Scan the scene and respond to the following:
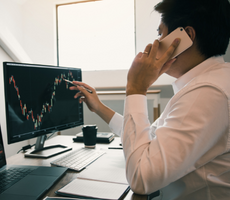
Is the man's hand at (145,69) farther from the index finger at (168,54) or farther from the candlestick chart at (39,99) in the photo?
the candlestick chart at (39,99)

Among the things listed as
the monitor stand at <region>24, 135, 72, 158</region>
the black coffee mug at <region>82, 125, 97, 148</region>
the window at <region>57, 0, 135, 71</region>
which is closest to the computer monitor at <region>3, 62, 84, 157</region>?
the monitor stand at <region>24, 135, 72, 158</region>

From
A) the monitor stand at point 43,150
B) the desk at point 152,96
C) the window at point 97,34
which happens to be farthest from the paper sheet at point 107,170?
the window at point 97,34

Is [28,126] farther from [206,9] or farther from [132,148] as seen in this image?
[206,9]

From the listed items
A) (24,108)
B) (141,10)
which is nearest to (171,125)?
(24,108)

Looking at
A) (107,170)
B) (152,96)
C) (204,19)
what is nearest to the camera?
(204,19)

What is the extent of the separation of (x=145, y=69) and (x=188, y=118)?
0.74 ft

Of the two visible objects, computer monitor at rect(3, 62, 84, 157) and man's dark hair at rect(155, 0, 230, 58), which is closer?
man's dark hair at rect(155, 0, 230, 58)

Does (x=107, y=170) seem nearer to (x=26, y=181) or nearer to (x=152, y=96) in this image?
(x=26, y=181)

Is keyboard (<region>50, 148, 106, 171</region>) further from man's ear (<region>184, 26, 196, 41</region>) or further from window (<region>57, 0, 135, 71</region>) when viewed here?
window (<region>57, 0, 135, 71</region>)

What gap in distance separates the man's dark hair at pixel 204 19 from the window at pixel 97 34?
4.45 ft

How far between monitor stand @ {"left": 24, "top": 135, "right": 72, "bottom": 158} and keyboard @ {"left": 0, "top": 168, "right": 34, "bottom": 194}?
22 cm

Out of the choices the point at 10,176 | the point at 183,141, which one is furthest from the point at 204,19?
the point at 10,176

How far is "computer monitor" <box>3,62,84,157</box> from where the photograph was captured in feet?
2.78

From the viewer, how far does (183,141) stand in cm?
51
